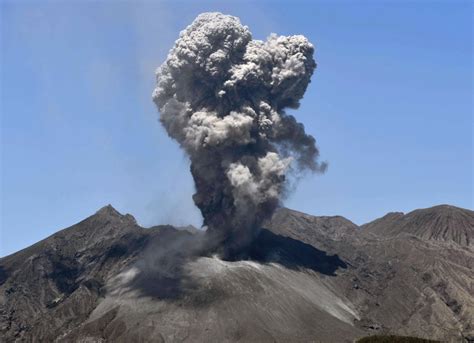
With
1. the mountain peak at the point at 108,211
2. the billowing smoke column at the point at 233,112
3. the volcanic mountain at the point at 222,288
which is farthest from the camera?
the mountain peak at the point at 108,211

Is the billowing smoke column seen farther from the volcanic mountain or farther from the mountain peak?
the mountain peak

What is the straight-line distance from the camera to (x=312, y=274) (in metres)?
126

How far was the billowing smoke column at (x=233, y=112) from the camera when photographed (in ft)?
378

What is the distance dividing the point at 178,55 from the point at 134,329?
146ft

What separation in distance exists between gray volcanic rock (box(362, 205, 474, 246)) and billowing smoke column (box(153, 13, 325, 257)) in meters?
66.4

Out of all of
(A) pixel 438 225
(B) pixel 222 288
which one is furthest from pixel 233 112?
(A) pixel 438 225

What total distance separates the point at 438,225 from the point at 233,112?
85169 millimetres

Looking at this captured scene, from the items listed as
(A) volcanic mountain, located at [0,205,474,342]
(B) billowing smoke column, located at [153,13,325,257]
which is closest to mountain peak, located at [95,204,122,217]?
(A) volcanic mountain, located at [0,205,474,342]

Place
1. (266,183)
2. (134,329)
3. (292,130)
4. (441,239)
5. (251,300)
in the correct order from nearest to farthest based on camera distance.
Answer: (134,329)
(251,300)
(266,183)
(292,130)
(441,239)

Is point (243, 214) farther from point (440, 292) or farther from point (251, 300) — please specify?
point (440, 292)

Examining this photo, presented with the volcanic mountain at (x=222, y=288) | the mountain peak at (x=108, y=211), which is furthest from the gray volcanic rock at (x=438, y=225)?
the mountain peak at (x=108, y=211)

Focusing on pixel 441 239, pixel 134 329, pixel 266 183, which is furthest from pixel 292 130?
pixel 441 239

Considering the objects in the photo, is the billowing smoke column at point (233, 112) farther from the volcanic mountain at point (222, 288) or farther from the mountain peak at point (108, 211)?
the mountain peak at point (108, 211)

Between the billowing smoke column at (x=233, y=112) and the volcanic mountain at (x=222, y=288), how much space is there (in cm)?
814
